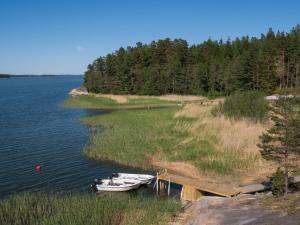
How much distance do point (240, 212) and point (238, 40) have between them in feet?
292

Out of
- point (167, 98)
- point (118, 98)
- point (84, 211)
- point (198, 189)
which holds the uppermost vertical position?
point (167, 98)

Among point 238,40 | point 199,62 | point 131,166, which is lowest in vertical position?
point 131,166

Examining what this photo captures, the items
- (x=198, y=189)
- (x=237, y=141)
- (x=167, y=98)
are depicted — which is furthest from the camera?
(x=167, y=98)

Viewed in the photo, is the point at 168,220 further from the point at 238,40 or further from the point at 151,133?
the point at 238,40

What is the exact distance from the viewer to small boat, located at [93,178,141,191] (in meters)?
26.2

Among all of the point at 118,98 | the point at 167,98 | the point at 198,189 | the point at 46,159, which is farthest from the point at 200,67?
the point at 198,189

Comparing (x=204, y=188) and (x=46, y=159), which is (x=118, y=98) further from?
(x=204, y=188)

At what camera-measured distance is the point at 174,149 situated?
3459cm

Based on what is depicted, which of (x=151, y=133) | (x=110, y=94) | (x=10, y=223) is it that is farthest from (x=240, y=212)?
(x=110, y=94)

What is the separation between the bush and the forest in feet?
88.2

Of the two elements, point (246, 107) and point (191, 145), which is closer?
point (191, 145)

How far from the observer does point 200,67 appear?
85250 mm

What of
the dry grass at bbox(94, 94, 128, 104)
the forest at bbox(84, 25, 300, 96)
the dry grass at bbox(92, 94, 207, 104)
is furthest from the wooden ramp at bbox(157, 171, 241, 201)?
the dry grass at bbox(94, 94, 128, 104)

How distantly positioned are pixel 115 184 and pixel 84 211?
28.9 feet
